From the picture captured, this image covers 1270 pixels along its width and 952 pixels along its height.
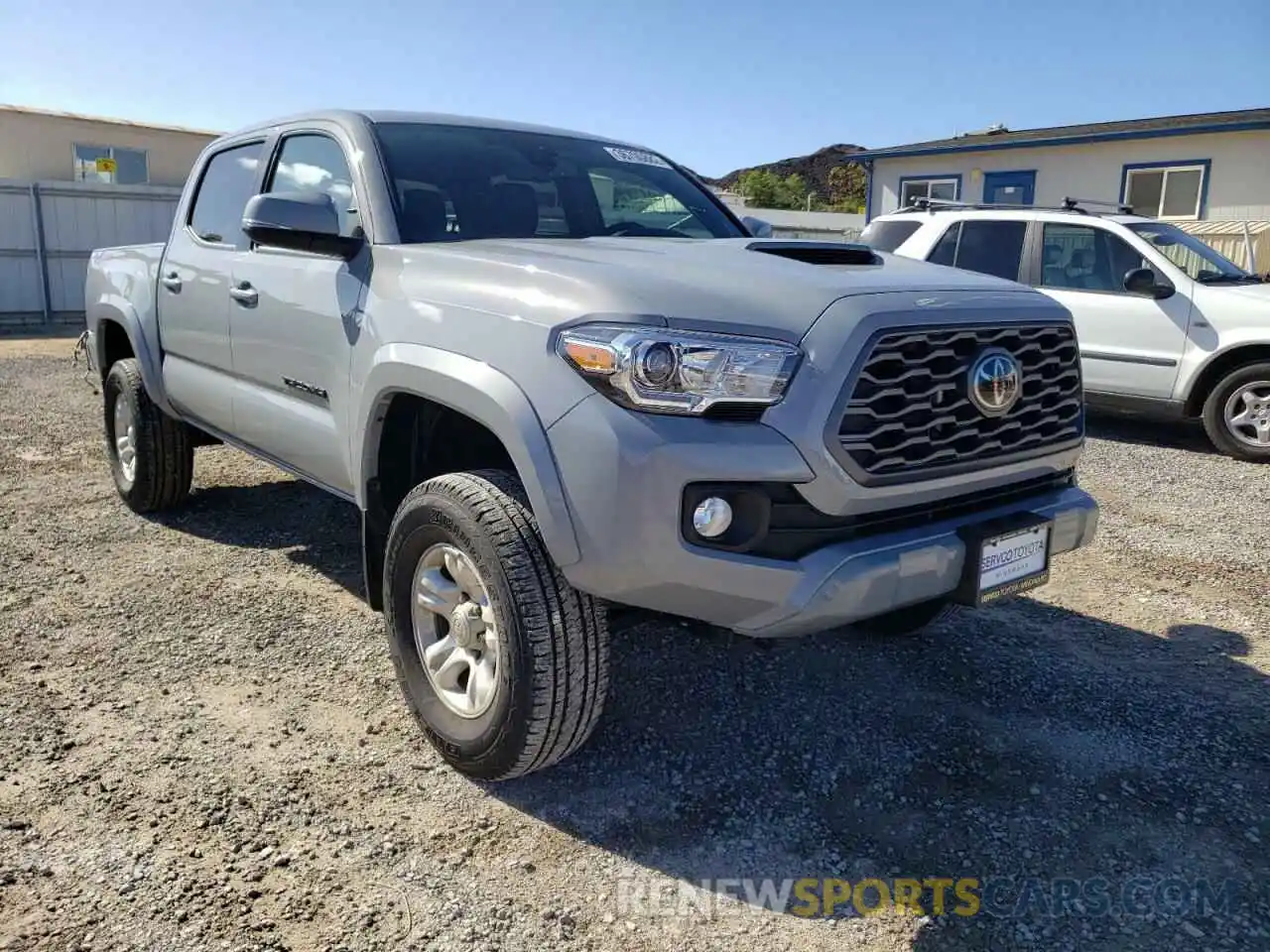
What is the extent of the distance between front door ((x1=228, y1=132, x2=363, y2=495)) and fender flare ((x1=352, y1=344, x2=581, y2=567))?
281 millimetres

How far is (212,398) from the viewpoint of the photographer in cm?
445

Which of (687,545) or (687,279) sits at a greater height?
(687,279)

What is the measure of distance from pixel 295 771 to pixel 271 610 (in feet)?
4.43

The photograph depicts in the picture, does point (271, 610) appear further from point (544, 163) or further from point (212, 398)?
point (544, 163)

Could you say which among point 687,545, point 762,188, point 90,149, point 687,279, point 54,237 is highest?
point 762,188

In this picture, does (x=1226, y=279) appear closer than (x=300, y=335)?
No

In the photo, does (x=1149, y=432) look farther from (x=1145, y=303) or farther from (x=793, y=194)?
(x=793, y=194)

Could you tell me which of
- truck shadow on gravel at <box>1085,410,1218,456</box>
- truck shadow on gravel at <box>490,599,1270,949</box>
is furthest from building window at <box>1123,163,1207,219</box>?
truck shadow on gravel at <box>490,599,1270,949</box>

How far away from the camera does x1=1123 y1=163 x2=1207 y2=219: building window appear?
56.3 feet

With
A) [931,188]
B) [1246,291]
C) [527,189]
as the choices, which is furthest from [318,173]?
[931,188]

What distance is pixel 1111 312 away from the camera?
803cm

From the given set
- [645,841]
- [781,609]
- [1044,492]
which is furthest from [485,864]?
[1044,492]

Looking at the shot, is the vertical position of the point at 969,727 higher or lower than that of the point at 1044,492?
lower

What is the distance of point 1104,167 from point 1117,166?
22 centimetres
